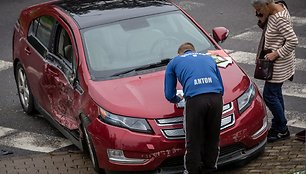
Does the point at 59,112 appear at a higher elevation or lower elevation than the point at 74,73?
lower

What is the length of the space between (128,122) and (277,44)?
86.3 inches

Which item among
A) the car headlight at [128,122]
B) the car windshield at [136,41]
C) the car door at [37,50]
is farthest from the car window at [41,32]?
the car headlight at [128,122]

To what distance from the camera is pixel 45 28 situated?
1066 cm

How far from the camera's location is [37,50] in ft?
35.0

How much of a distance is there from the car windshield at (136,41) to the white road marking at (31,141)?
1431mm

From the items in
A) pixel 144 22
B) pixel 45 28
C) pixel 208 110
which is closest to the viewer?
pixel 208 110

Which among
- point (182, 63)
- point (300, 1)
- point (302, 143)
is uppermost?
point (182, 63)

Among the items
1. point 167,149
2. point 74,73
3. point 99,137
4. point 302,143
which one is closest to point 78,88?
point 74,73

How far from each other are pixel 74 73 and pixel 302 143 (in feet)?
9.30

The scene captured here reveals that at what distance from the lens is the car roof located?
984 cm

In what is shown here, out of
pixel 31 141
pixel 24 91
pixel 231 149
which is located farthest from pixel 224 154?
pixel 24 91

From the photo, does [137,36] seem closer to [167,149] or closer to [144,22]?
[144,22]

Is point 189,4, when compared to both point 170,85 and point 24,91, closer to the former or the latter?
point 24,91

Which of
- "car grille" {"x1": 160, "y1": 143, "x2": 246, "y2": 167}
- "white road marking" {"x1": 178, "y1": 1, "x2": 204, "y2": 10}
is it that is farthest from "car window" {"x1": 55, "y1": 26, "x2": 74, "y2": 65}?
"white road marking" {"x1": 178, "y1": 1, "x2": 204, "y2": 10}
